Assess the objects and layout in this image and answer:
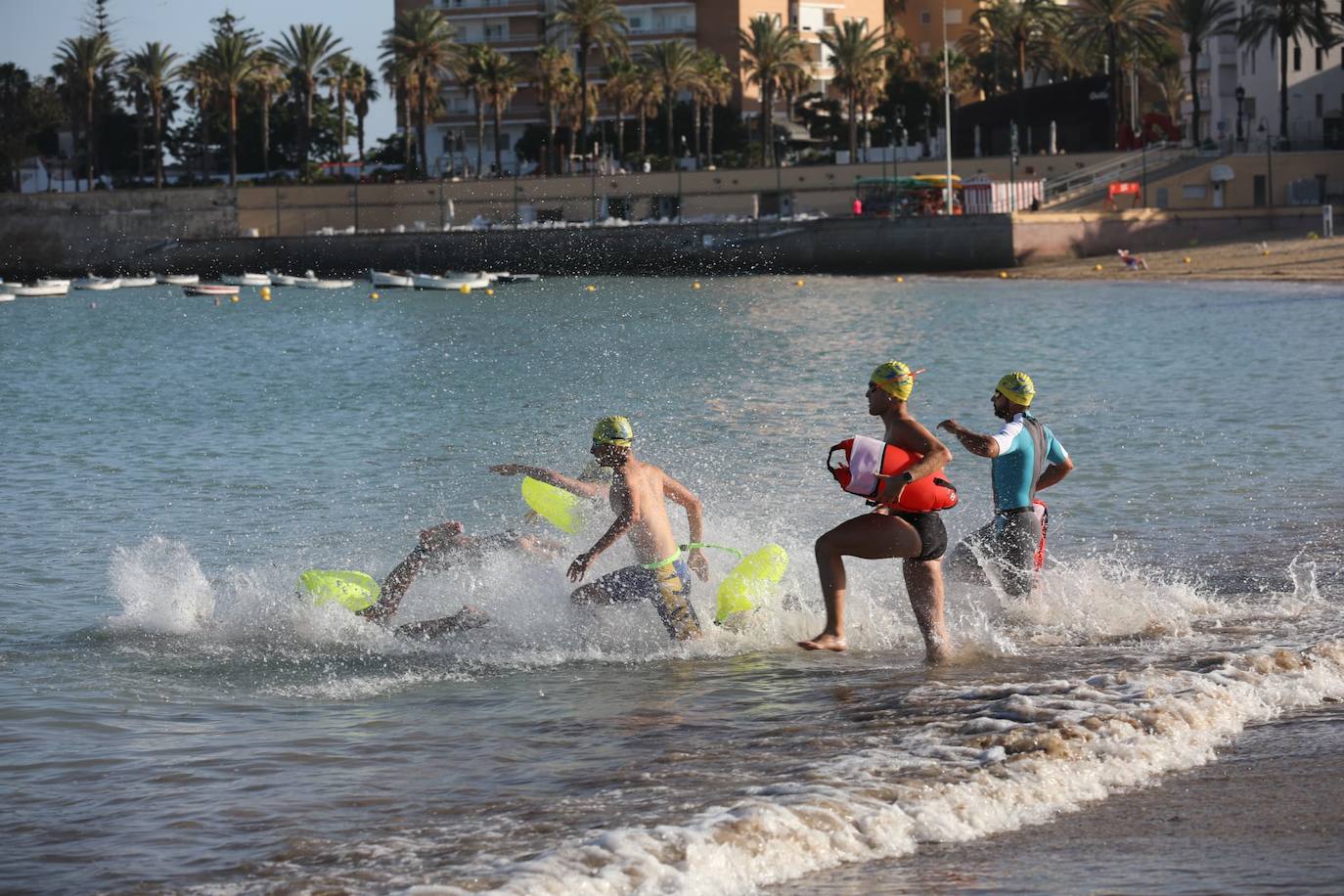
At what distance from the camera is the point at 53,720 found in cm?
914

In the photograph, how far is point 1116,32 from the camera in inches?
3182

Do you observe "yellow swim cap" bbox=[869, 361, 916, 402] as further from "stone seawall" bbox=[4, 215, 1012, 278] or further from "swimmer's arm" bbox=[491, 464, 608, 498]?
"stone seawall" bbox=[4, 215, 1012, 278]

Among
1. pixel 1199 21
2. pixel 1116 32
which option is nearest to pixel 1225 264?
pixel 1116 32

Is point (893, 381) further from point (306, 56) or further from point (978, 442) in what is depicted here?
point (306, 56)

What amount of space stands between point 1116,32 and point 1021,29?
850 cm

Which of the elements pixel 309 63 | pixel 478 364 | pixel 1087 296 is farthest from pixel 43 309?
pixel 1087 296

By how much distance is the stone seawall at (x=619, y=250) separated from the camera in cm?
7062

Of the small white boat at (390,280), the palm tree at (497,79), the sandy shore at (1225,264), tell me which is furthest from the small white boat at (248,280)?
the sandy shore at (1225,264)

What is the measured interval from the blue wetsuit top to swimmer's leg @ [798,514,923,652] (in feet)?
4.19

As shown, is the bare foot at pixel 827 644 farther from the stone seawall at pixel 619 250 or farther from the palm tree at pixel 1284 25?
the palm tree at pixel 1284 25

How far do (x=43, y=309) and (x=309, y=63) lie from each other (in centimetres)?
3009

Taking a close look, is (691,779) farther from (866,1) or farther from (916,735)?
(866,1)

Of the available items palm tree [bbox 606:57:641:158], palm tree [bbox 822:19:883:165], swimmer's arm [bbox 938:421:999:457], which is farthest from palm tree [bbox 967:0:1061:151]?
swimmer's arm [bbox 938:421:999:457]

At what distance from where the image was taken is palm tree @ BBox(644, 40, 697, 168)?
3676 inches
